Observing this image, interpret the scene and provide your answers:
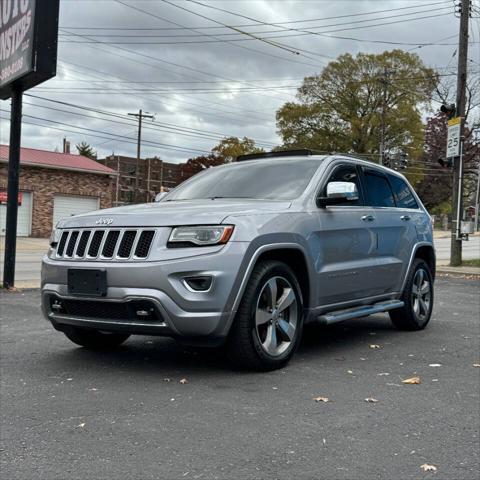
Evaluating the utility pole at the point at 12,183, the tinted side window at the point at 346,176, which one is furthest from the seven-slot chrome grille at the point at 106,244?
A: the utility pole at the point at 12,183

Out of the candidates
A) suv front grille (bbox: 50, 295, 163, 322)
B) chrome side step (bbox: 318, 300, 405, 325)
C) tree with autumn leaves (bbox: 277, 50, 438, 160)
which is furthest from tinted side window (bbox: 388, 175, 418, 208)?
tree with autumn leaves (bbox: 277, 50, 438, 160)

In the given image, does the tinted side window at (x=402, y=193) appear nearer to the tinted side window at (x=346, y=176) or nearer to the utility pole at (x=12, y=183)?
the tinted side window at (x=346, y=176)

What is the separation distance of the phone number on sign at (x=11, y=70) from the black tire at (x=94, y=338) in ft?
21.3

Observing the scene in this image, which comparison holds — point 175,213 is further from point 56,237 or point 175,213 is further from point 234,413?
point 234,413

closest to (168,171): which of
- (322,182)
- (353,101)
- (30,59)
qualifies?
(353,101)

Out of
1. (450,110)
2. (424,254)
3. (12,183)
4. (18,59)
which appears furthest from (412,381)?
(450,110)

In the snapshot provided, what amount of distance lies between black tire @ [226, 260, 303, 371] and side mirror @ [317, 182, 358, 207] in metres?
0.79

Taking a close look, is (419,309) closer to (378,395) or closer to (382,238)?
(382,238)

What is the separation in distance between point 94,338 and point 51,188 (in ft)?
108

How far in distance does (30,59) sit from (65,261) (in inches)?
255

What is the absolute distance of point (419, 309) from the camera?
23.1ft

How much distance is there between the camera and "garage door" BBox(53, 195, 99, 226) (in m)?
37.0

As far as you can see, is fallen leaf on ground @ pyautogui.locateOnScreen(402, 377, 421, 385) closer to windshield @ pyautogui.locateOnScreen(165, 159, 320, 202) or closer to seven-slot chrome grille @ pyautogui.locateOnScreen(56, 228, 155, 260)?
windshield @ pyautogui.locateOnScreen(165, 159, 320, 202)

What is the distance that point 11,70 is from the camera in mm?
10852
